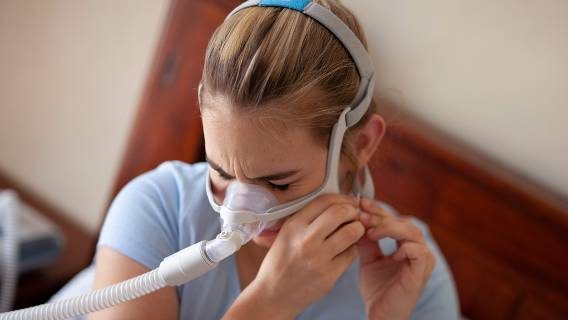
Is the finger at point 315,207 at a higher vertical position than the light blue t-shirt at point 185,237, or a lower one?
higher

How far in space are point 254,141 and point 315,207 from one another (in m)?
0.16

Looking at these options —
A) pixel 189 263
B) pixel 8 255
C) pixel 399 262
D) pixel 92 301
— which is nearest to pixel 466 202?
pixel 399 262

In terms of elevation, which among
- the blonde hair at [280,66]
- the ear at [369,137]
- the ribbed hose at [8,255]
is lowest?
the ribbed hose at [8,255]

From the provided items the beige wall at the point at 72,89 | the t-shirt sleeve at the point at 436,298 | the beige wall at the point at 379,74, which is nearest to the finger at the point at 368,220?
the t-shirt sleeve at the point at 436,298

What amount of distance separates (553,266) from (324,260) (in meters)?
0.64

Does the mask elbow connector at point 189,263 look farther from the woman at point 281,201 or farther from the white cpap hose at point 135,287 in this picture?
the woman at point 281,201

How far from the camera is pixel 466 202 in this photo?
136 cm

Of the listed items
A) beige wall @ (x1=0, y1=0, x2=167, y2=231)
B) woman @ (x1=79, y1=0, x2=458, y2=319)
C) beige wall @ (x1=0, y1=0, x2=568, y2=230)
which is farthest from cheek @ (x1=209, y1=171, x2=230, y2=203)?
beige wall @ (x1=0, y1=0, x2=167, y2=231)

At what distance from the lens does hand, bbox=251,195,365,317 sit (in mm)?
910

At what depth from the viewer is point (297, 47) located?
2.69 feet

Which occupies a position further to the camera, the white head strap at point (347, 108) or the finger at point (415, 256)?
the finger at point (415, 256)

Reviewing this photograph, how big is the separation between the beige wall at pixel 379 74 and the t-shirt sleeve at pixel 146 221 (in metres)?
0.61

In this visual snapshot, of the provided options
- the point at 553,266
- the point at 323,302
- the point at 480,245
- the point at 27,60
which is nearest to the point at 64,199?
the point at 27,60

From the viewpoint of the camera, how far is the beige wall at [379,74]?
128 cm
